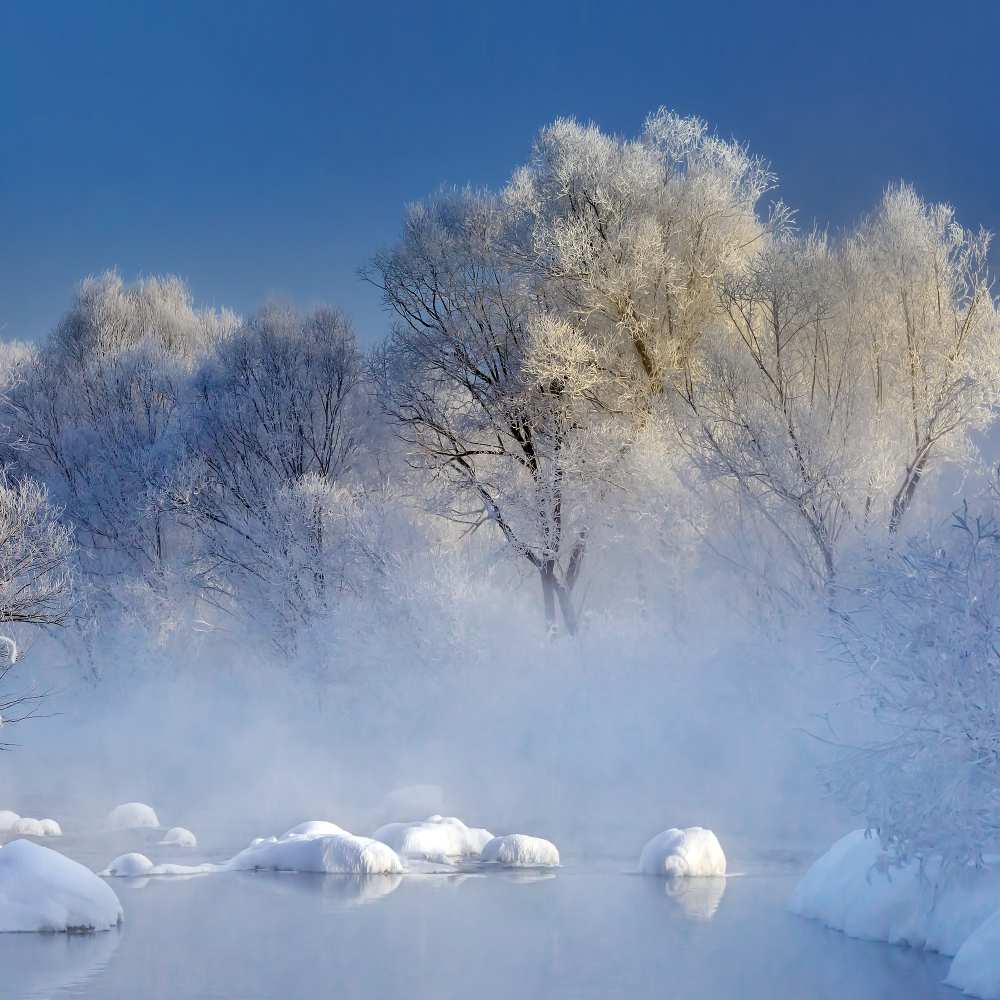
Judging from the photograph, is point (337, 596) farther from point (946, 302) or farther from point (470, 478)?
point (946, 302)

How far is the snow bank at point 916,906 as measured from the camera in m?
9.75

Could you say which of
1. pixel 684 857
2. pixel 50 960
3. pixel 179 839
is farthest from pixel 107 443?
pixel 50 960

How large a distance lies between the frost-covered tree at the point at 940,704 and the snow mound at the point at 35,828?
13742 millimetres

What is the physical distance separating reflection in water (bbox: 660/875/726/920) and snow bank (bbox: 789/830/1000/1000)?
932 mm

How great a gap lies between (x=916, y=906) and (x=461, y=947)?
3.91 metres

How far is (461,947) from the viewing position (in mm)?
11883

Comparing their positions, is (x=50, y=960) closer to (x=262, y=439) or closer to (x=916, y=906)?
(x=916, y=906)

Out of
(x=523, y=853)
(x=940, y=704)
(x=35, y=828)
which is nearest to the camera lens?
(x=940, y=704)

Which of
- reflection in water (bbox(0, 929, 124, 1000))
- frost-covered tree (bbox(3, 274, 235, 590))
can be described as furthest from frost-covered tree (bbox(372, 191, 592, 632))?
reflection in water (bbox(0, 929, 124, 1000))

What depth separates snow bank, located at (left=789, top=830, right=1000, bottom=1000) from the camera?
32.0ft

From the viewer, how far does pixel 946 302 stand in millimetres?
21375

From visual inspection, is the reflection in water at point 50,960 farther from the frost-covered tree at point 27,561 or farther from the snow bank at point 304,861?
the frost-covered tree at point 27,561

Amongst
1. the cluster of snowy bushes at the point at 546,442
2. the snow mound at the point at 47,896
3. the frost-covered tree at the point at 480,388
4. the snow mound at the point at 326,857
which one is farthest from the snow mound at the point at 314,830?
the frost-covered tree at the point at 480,388

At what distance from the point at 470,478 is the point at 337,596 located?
3846 millimetres
